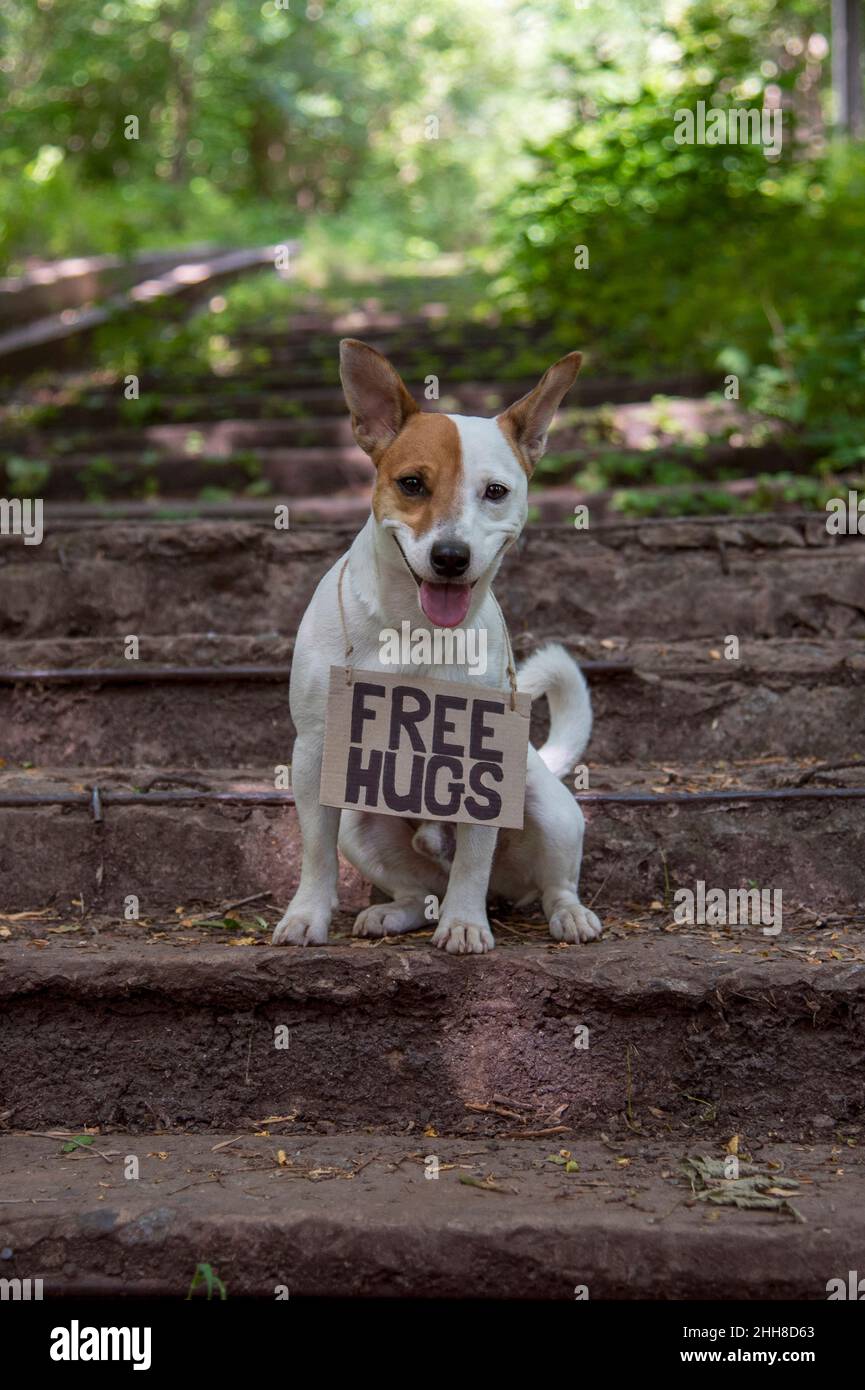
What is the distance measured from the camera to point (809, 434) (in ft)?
18.6

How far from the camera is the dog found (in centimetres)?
270

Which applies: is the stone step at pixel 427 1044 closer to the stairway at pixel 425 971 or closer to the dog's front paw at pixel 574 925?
the stairway at pixel 425 971

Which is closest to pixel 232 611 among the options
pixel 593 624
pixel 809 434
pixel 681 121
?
pixel 593 624

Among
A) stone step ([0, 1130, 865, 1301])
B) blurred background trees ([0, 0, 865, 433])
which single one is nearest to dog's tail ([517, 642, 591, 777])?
stone step ([0, 1130, 865, 1301])

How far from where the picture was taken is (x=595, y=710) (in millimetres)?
3844

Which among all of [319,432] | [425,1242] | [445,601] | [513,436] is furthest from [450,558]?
[319,432]

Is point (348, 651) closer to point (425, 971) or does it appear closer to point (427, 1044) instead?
point (425, 971)

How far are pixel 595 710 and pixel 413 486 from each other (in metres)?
1.34

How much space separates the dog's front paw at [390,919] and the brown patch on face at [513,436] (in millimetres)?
1050

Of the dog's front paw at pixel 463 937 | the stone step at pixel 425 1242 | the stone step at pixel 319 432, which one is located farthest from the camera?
the stone step at pixel 319 432

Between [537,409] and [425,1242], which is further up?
[537,409]

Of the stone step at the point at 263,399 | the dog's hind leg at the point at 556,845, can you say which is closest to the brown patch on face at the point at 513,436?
the dog's hind leg at the point at 556,845

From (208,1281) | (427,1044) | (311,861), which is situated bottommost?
(208,1281)

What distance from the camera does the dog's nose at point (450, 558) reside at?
8.61 feet
